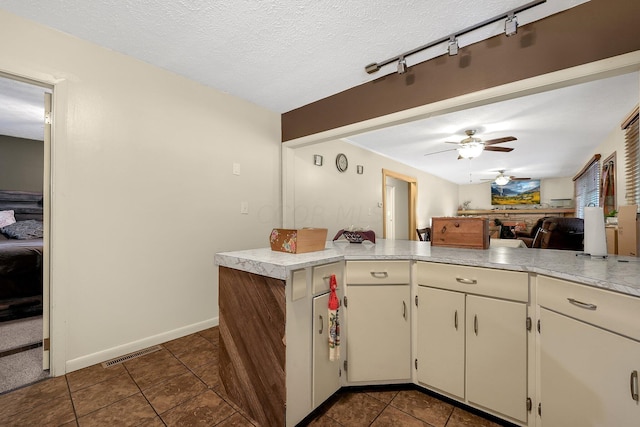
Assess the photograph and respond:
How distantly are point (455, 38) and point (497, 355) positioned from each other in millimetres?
2000

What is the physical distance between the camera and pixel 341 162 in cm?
418

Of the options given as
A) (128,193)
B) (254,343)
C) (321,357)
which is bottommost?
(321,357)

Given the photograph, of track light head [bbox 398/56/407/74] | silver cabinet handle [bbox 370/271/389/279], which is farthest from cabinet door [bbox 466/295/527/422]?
track light head [bbox 398/56/407/74]

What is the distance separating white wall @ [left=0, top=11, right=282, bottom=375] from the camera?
177 centimetres

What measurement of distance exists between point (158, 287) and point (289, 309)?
1533 millimetres

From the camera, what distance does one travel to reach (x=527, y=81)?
1.68m

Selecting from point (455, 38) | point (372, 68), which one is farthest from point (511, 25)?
point (372, 68)

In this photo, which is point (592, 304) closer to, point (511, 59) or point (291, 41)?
point (511, 59)

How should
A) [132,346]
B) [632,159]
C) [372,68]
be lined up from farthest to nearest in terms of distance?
[632,159], [372,68], [132,346]

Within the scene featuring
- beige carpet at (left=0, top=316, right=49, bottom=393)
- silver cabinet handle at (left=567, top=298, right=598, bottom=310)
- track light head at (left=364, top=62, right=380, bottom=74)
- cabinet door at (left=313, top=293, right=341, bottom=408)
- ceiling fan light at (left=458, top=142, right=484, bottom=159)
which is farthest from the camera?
ceiling fan light at (left=458, top=142, right=484, bottom=159)

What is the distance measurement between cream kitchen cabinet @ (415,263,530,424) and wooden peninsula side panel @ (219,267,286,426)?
86 centimetres

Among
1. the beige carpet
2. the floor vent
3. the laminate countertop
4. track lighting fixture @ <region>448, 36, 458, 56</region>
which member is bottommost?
the floor vent

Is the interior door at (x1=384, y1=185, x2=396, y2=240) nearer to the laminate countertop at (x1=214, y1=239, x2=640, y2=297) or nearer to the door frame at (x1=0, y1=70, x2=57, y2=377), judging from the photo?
the laminate countertop at (x1=214, y1=239, x2=640, y2=297)

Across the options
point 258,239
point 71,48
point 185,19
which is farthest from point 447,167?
point 71,48
